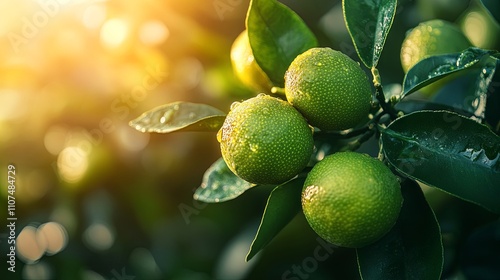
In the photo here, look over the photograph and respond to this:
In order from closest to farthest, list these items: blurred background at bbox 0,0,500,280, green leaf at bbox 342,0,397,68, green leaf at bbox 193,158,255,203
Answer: green leaf at bbox 342,0,397,68, green leaf at bbox 193,158,255,203, blurred background at bbox 0,0,500,280

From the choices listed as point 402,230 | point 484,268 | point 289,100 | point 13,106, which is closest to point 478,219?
point 484,268

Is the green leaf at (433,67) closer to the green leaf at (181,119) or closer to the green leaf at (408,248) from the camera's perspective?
the green leaf at (408,248)

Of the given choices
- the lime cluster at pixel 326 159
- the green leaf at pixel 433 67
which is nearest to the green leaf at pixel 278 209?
the lime cluster at pixel 326 159

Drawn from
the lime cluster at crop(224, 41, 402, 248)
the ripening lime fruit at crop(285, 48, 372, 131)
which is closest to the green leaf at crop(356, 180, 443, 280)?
the lime cluster at crop(224, 41, 402, 248)

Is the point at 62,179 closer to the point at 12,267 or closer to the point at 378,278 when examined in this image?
the point at 12,267

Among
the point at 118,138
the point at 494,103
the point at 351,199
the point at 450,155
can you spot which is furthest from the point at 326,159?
the point at 118,138

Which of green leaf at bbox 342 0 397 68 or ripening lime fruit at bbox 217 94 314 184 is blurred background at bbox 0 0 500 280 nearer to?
green leaf at bbox 342 0 397 68
